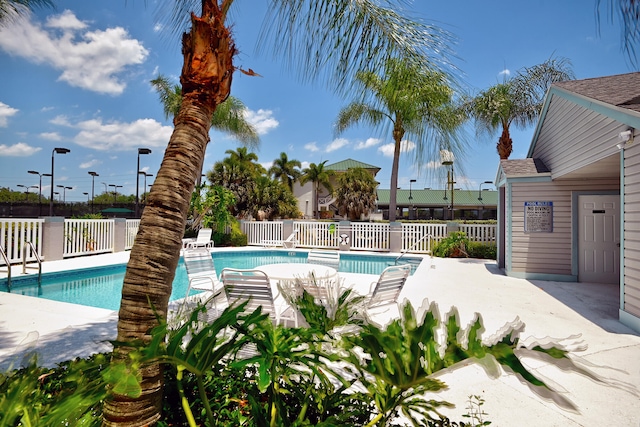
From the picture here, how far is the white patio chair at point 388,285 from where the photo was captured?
4.09 m

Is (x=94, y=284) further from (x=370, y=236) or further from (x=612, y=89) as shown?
(x=612, y=89)

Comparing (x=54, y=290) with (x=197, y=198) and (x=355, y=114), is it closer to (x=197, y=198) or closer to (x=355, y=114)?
(x=197, y=198)

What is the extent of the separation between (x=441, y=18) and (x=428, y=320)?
6.62 ft

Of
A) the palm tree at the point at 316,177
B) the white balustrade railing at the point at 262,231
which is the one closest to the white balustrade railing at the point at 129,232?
the white balustrade railing at the point at 262,231

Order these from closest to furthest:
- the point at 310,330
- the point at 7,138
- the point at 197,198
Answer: the point at 310,330, the point at 7,138, the point at 197,198

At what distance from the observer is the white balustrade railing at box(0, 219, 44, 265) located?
825 cm

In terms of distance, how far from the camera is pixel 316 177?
32625mm

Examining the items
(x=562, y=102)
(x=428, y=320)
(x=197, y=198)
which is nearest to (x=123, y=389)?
(x=428, y=320)

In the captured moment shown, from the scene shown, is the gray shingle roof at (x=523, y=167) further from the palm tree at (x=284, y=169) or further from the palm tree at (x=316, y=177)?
the palm tree at (x=284, y=169)

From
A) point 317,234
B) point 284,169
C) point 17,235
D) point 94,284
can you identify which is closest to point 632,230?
point 94,284

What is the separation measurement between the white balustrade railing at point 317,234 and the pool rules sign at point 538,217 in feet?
27.3

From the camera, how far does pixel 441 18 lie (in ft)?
6.81

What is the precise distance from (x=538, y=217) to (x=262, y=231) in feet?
39.2

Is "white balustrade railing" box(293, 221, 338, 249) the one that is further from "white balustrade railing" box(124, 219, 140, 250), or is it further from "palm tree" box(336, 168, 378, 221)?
"palm tree" box(336, 168, 378, 221)
